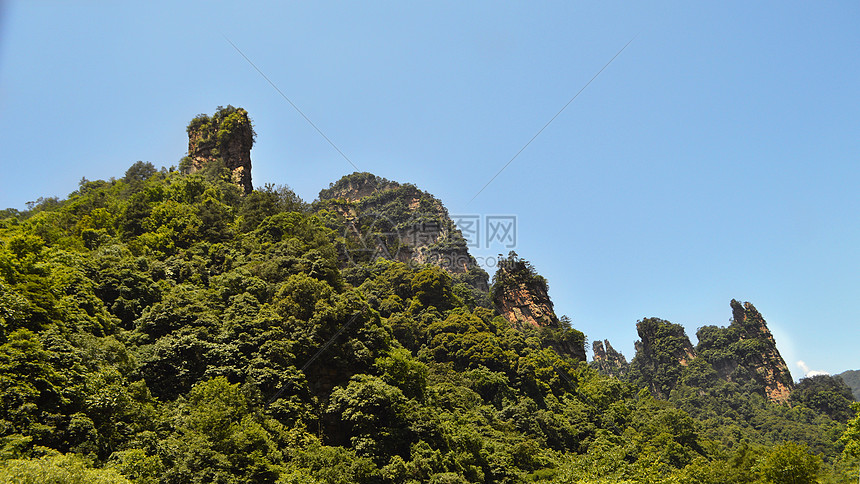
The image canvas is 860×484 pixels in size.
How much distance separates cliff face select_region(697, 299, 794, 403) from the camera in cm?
10444

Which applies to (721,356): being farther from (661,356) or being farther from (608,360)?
(608,360)

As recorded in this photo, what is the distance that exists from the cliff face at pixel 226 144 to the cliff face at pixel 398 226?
1644cm

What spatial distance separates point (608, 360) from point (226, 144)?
11753 cm

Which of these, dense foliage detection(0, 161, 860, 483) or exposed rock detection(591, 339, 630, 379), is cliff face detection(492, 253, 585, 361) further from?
exposed rock detection(591, 339, 630, 379)

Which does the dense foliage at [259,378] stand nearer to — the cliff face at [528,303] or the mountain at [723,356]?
the cliff face at [528,303]

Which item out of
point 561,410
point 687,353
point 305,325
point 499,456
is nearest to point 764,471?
point 499,456

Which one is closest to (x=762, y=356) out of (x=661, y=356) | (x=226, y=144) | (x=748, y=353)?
(x=748, y=353)

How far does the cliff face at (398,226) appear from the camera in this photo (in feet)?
274

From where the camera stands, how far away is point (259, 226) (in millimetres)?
44688

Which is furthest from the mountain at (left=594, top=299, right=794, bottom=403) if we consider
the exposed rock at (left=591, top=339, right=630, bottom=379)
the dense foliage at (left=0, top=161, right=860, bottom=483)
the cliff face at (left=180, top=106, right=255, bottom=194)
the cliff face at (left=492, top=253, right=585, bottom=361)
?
the cliff face at (left=180, top=106, right=255, bottom=194)

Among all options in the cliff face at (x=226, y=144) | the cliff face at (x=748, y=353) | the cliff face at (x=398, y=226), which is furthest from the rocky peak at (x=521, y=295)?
the cliff face at (x=748, y=353)

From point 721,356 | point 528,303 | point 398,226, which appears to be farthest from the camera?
point 721,356

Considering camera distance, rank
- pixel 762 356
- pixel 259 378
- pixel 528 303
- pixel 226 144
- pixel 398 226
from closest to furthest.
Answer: pixel 259 378 < pixel 226 144 < pixel 528 303 < pixel 398 226 < pixel 762 356

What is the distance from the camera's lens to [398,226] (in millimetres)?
106438
